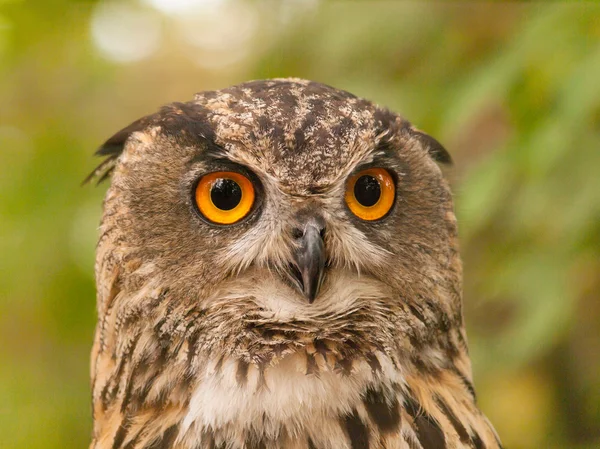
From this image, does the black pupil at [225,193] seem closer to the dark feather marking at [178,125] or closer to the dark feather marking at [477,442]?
the dark feather marking at [178,125]

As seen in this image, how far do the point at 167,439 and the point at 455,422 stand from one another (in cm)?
59

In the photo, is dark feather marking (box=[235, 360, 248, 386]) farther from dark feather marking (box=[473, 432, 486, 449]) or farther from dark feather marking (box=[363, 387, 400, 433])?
dark feather marking (box=[473, 432, 486, 449])

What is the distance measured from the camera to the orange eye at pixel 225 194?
4.53 ft

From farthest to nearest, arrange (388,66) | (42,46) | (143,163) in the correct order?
(42,46)
(388,66)
(143,163)

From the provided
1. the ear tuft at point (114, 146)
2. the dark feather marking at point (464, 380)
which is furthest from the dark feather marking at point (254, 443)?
the ear tuft at point (114, 146)

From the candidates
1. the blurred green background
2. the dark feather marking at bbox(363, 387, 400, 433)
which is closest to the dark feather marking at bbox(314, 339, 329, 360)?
the dark feather marking at bbox(363, 387, 400, 433)

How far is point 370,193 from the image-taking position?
4.75ft

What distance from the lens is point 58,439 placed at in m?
2.97

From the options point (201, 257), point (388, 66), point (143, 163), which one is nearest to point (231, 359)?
point (201, 257)

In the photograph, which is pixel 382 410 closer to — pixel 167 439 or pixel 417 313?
pixel 417 313

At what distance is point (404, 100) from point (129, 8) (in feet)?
4.53

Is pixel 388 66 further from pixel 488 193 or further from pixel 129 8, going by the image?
pixel 129 8

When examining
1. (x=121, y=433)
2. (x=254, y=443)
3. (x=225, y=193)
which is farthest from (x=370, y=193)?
(x=121, y=433)

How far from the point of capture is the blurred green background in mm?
1785
